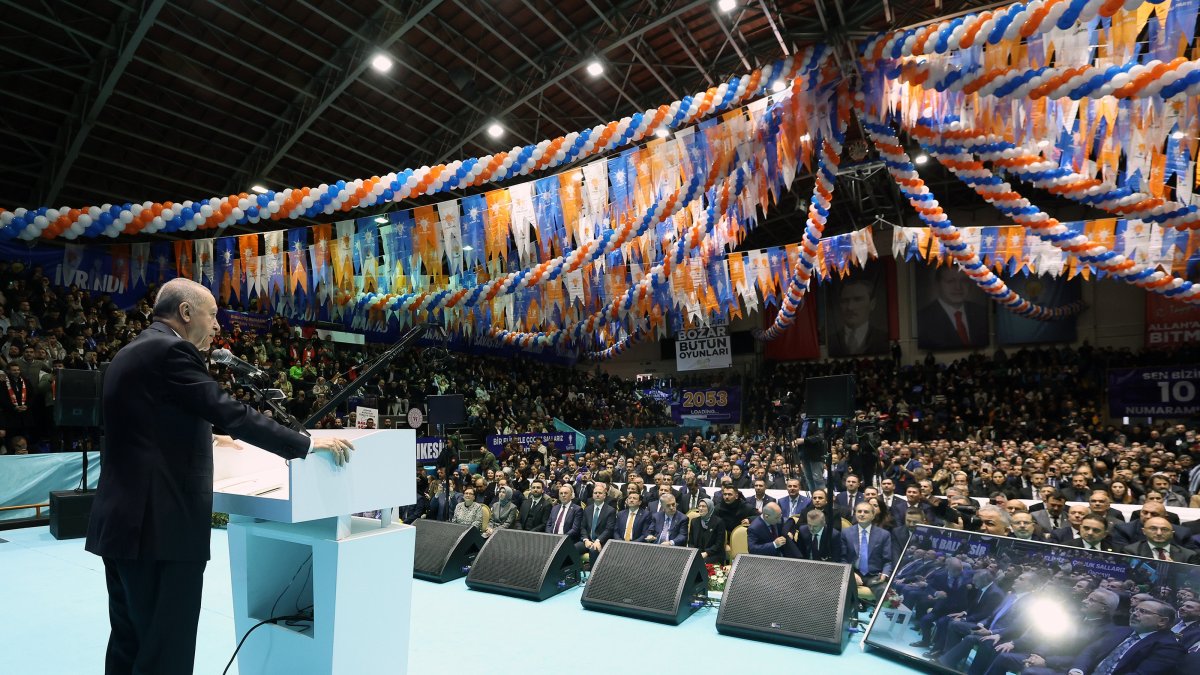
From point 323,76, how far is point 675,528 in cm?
1104

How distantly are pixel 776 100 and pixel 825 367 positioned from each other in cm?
1890

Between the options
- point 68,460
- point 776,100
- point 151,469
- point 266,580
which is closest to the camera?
point 151,469

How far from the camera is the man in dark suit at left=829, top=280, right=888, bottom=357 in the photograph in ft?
76.5

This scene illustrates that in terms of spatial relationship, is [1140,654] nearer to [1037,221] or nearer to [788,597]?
[788,597]

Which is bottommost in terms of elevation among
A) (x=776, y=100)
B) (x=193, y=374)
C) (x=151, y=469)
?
(x=151, y=469)

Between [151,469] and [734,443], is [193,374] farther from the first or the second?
[734,443]

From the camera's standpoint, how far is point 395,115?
14.8 metres

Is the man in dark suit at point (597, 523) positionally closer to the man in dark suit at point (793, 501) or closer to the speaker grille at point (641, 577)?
the speaker grille at point (641, 577)

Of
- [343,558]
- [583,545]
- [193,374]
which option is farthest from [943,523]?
[193,374]

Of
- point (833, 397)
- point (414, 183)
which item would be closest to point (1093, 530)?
point (833, 397)

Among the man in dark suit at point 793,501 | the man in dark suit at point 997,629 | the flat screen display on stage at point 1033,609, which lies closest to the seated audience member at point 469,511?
the man in dark suit at point 793,501

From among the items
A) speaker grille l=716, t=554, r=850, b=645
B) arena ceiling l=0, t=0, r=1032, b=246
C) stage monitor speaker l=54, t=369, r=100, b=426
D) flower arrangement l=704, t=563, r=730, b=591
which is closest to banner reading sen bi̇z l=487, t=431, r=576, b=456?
arena ceiling l=0, t=0, r=1032, b=246

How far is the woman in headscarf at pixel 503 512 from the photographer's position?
27.3 feet

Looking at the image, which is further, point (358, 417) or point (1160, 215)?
point (1160, 215)
